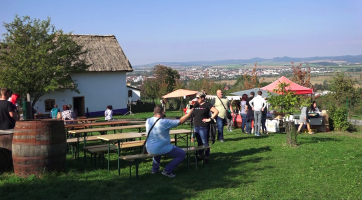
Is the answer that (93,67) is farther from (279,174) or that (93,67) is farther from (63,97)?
(279,174)

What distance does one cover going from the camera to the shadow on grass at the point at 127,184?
600cm

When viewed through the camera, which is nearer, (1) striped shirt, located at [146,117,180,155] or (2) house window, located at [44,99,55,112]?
(1) striped shirt, located at [146,117,180,155]

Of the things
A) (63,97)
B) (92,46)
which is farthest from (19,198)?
(92,46)

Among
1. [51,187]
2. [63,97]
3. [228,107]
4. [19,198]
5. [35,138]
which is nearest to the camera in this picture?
[19,198]

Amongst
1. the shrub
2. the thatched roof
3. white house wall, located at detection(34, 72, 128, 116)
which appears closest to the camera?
the shrub

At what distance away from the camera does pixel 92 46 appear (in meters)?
35.5

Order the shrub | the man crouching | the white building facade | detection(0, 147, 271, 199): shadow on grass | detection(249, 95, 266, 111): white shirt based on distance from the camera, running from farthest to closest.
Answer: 1. the white building facade
2. the shrub
3. detection(249, 95, 266, 111): white shirt
4. the man crouching
5. detection(0, 147, 271, 199): shadow on grass

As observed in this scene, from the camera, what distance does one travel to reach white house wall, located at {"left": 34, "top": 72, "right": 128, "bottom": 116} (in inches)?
1293

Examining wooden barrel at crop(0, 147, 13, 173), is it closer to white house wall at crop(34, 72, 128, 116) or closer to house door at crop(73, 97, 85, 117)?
white house wall at crop(34, 72, 128, 116)

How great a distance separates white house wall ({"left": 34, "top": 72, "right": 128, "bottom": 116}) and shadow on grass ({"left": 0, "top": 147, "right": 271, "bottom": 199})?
85.2 feet

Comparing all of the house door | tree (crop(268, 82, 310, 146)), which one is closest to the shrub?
tree (crop(268, 82, 310, 146))

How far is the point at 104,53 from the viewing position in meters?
35.6

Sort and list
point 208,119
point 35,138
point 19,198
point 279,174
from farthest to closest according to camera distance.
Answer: point 208,119
point 279,174
point 35,138
point 19,198

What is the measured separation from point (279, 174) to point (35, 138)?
4660 mm
